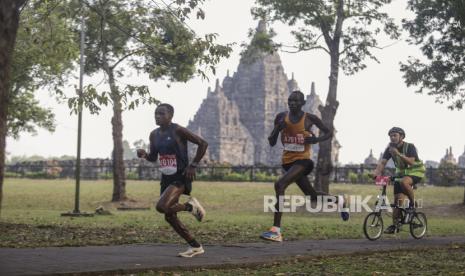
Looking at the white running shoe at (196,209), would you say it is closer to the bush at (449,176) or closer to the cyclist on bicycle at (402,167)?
the cyclist on bicycle at (402,167)

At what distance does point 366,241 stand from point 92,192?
24.0m

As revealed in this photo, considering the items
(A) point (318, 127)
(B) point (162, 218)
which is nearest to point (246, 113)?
(B) point (162, 218)

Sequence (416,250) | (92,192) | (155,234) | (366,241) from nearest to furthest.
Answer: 1. (416,250)
2. (366,241)
3. (155,234)
4. (92,192)

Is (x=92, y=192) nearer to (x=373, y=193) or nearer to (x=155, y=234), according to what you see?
(x=373, y=193)

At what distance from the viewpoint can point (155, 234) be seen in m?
12.6

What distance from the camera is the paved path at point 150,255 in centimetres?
730

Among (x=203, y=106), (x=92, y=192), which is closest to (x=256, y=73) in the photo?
(x=203, y=106)

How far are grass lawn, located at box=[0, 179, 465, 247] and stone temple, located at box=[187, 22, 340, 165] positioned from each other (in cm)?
5050

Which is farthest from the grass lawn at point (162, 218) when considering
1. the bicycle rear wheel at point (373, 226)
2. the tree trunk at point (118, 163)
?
the bicycle rear wheel at point (373, 226)

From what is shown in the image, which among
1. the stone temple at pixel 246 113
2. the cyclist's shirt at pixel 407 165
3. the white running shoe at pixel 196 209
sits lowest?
the white running shoe at pixel 196 209

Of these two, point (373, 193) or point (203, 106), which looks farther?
point (203, 106)

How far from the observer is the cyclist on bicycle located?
12102mm

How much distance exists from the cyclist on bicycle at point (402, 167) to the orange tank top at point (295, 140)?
6.37 feet

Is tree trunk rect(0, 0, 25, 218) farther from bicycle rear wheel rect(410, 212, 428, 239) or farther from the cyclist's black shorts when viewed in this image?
bicycle rear wheel rect(410, 212, 428, 239)
